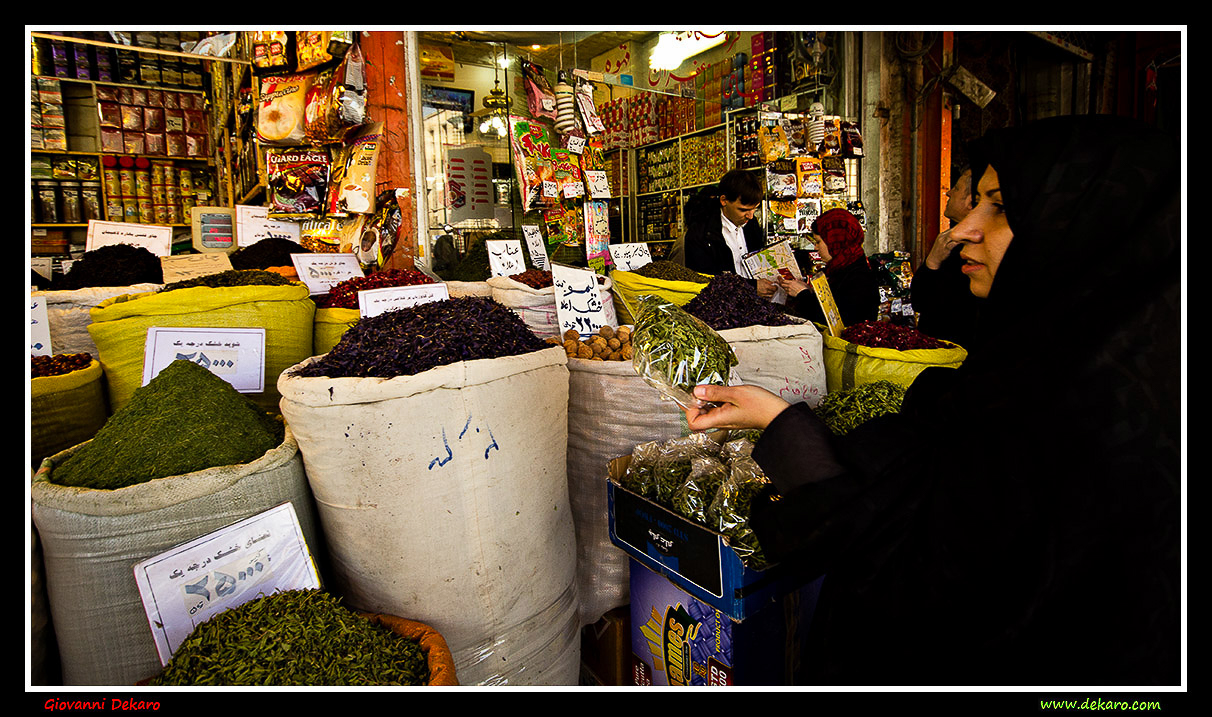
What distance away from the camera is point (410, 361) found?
4.00 feet

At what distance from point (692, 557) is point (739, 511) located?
0.13m

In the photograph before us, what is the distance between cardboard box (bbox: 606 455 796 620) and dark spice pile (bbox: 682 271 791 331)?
24.3 inches

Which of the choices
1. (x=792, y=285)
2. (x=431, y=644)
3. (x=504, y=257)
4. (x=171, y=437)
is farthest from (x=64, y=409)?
(x=792, y=285)

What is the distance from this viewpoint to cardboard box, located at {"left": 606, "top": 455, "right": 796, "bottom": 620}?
1192 millimetres

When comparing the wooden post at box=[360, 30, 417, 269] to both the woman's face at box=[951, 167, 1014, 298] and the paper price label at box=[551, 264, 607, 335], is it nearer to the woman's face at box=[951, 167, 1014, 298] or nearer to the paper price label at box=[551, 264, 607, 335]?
the paper price label at box=[551, 264, 607, 335]

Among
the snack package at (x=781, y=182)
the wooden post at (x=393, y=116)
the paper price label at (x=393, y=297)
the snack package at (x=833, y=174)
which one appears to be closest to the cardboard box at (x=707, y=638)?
the paper price label at (x=393, y=297)

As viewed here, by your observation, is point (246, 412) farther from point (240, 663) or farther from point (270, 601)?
point (240, 663)

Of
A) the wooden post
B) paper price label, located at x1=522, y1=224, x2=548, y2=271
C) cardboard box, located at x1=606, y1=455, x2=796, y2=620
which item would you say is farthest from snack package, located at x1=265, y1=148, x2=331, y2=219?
cardboard box, located at x1=606, y1=455, x2=796, y2=620

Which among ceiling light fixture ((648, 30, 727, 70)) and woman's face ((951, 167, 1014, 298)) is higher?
ceiling light fixture ((648, 30, 727, 70))

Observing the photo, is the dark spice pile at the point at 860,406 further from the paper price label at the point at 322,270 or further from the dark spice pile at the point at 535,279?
the paper price label at the point at 322,270

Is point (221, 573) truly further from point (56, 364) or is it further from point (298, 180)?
point (298, 180)

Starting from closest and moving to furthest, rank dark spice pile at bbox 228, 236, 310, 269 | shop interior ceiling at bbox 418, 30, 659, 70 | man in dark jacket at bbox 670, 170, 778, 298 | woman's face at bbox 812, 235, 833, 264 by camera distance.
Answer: dark spice pile at bbox 228, 236, 310, 269
woman's face at bbox 812, 235, 833, 264
man in dark jacket at bbox 670, 170, 778, 298
shop interior ceiling at bbox 418, 30, 659, 70

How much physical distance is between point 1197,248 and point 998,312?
0.22m

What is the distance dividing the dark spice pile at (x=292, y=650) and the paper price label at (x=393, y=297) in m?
0.98
